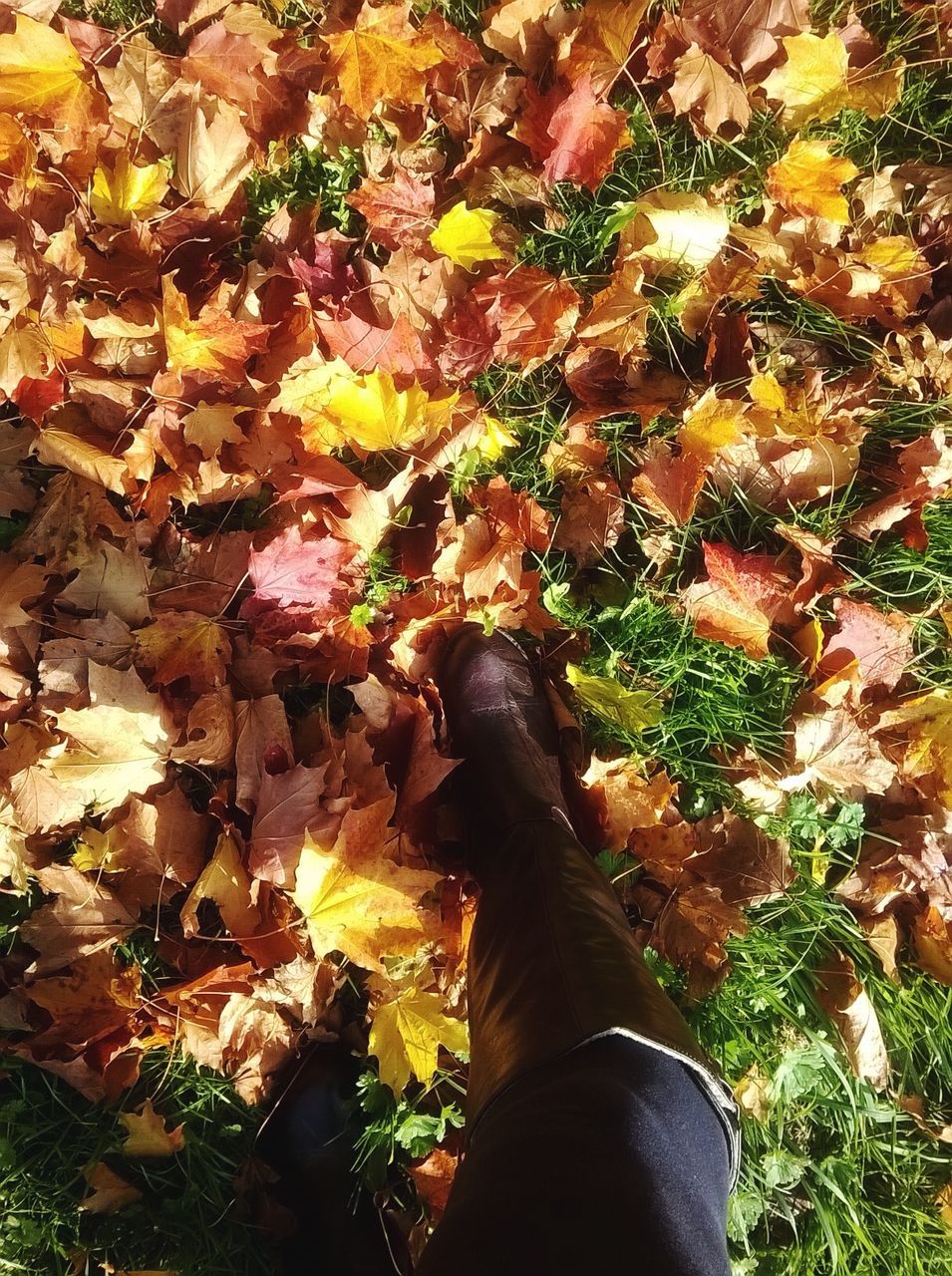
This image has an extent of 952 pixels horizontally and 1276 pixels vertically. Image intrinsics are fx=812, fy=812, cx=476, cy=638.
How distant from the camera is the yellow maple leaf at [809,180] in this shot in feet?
5.53

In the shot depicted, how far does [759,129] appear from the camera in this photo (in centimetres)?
173

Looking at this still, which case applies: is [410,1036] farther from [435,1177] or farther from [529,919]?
[529,919]

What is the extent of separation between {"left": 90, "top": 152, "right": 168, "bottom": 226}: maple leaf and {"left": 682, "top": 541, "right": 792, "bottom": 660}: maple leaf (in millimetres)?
1295

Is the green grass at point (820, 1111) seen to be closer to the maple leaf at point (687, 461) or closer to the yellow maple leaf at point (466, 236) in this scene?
the maple leaf at point (687, 461)

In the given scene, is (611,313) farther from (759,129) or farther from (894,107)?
(894,107)

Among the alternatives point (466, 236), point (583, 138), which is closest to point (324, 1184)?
point (466, 236)

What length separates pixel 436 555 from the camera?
5.28 feet

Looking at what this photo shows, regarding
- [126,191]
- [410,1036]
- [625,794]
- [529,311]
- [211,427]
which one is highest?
[126,191]

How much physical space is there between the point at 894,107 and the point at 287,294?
1385 mm

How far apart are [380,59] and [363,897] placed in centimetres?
159

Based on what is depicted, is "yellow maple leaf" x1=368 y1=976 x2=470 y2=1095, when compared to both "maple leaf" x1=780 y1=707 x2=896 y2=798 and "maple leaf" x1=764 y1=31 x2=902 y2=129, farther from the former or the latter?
"maple leaf" x1=764 y1=31 x2=902 y2=129

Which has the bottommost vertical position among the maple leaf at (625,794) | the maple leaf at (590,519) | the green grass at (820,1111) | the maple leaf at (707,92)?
the green grass at (820,1111)

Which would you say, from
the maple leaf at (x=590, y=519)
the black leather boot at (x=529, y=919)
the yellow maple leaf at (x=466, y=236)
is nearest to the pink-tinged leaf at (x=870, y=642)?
the maple leaf at (x=590, y=519)

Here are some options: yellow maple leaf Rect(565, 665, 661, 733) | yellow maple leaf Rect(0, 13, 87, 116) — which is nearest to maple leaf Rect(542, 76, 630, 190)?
yellow maple leaf Rect(0, 13, 87, 116)
